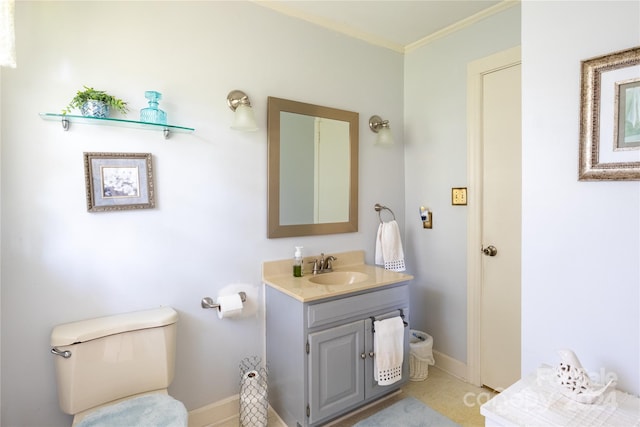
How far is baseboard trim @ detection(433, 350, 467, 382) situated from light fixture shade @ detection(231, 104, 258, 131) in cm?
214

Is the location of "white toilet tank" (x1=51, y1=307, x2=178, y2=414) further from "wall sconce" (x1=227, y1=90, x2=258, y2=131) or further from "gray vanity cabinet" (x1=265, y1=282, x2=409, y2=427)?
"wall sconce" (x1=227, y1=90, x2=258, y2=131)

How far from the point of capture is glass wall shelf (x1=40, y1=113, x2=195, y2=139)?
4.83ft

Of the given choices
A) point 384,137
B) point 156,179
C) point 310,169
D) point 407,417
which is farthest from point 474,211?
point 156,179

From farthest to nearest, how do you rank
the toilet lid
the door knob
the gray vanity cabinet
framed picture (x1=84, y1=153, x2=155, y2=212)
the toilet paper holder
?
the door knob → the toilet paper holder → the gray vanity cabinet → framed picture (x1=84, y1=153, x2=155, y2=212) → the toilet lid

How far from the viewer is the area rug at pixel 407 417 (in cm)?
191

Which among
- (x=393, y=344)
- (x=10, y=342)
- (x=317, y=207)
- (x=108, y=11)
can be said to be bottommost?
(x=393, y=344)

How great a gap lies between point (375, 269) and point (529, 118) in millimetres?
1367

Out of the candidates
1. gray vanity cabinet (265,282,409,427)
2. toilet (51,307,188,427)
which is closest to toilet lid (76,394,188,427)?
toilet (51,307,188,427)

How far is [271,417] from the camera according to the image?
2.01 m

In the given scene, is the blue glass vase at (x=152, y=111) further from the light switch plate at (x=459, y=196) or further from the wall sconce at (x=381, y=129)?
the light switch plate at (x=459, y=196)

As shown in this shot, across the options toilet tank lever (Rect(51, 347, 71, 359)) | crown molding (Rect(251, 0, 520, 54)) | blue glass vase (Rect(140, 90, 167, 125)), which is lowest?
toilet tank lever (Rect(51, 347, 71, 359))

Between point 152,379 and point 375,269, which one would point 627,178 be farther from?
point 152,379

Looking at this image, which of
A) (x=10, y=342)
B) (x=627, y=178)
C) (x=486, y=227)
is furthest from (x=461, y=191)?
(x=10, y=342)

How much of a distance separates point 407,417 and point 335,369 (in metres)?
0.57
